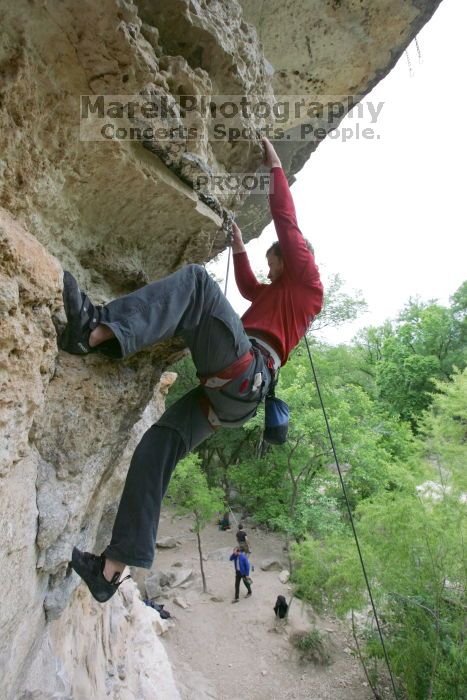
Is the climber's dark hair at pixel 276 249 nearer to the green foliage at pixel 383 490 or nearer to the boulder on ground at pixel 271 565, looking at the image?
the green foliage at pixel 383 490

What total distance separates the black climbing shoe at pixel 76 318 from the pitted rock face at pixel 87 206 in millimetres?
71

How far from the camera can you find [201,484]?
12.6m

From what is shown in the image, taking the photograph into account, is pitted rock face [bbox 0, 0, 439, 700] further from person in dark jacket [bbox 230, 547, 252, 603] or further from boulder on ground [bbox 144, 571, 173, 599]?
boulder on ground [bbox 144, 571, 173, 599]

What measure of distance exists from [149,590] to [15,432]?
11882 millimetres

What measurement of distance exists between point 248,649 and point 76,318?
10.9m

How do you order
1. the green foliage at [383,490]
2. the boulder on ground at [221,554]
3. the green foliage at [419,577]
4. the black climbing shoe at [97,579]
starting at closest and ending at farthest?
the black climbing shoe at [97,579]
the green foliage at [419,577]
the green foliage at [383,490]
the boulder on ground at [221,554]

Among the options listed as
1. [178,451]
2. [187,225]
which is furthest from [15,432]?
[187,225]

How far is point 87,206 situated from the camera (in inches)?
102

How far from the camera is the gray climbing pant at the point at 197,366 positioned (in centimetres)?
225

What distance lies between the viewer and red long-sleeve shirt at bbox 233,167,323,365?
9.66 feet

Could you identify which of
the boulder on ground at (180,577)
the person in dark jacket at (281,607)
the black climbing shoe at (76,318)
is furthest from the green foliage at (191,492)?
the black climbing shoe at (76,318)

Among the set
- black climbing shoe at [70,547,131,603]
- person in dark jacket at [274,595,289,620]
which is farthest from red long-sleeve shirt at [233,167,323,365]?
person in dark jacket at [274,595,289,620]

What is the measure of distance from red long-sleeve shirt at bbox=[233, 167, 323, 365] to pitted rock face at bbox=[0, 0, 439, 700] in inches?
22.1

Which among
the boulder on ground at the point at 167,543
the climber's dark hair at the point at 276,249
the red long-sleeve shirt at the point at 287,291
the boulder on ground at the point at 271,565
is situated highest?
the climber's dark hair at the point at 276,249
